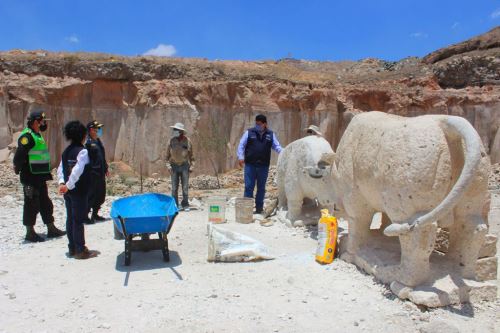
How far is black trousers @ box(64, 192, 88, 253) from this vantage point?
5699 mm

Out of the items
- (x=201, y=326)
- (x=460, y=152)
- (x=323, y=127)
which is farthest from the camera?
(x=323, y=127)

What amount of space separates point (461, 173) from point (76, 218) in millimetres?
4626

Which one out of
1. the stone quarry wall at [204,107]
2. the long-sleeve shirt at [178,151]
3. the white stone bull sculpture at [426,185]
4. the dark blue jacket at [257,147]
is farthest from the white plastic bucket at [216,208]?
the stone quarry wall at [204,107]

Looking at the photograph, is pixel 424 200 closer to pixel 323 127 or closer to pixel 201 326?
pixel 201 326

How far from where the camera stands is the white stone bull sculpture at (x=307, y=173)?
22.4 ft

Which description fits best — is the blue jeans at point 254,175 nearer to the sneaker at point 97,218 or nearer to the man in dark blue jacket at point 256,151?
the man in dark blue jacket at point 256,151

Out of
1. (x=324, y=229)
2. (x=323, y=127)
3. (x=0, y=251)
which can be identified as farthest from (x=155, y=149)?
(x=324, y=229)

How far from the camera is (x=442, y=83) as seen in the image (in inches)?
937

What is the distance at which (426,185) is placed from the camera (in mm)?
3936

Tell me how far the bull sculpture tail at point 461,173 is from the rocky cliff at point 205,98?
610 inches

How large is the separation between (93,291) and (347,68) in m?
32.0

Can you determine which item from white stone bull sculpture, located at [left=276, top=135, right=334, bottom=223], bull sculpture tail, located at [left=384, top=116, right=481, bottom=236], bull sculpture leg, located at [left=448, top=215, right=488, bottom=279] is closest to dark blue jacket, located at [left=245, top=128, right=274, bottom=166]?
white stone bull sculpture, located at [left=276, top=135, right=334, bottom=223]

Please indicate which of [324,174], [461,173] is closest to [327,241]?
[324,174]

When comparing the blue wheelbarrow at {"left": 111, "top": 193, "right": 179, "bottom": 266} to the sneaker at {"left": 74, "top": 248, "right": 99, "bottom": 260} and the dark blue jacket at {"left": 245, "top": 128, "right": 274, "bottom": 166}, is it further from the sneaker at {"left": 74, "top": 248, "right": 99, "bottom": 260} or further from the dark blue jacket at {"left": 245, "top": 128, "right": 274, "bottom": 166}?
the dark blue jacket at {"left": 245, "top": 128, "right": 274, "bottom": 166}
